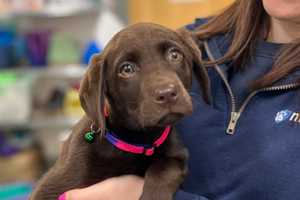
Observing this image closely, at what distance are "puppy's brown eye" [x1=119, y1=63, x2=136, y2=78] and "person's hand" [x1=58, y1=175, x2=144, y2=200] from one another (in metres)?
0.24

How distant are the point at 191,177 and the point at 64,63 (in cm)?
218

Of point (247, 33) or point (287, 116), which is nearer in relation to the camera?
point (287, 116)

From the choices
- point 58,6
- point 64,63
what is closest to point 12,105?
point 64,63

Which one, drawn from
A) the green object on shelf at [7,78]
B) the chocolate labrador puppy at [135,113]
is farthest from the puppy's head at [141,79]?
the green object on shelf at [7,78]

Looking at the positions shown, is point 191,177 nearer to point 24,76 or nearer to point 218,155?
point 218,155

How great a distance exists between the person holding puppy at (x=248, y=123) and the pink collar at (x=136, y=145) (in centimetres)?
7

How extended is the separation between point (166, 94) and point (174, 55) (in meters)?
0.14

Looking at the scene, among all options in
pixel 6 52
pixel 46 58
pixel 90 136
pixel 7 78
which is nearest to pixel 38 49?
pixel 46 58

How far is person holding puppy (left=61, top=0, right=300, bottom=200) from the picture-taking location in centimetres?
118

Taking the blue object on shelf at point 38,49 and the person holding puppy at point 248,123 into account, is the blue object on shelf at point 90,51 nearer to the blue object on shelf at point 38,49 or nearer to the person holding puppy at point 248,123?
the blue object on shelf at point 38,49

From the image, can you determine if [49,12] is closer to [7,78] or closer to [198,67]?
[7,78]

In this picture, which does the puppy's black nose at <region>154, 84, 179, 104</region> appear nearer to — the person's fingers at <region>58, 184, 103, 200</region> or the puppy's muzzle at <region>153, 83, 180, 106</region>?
the puppy's muzzle at <region>153, 83, 180, 106</region>

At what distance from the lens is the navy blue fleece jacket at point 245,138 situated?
1166 millimetres

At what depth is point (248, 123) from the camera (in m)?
1.25
